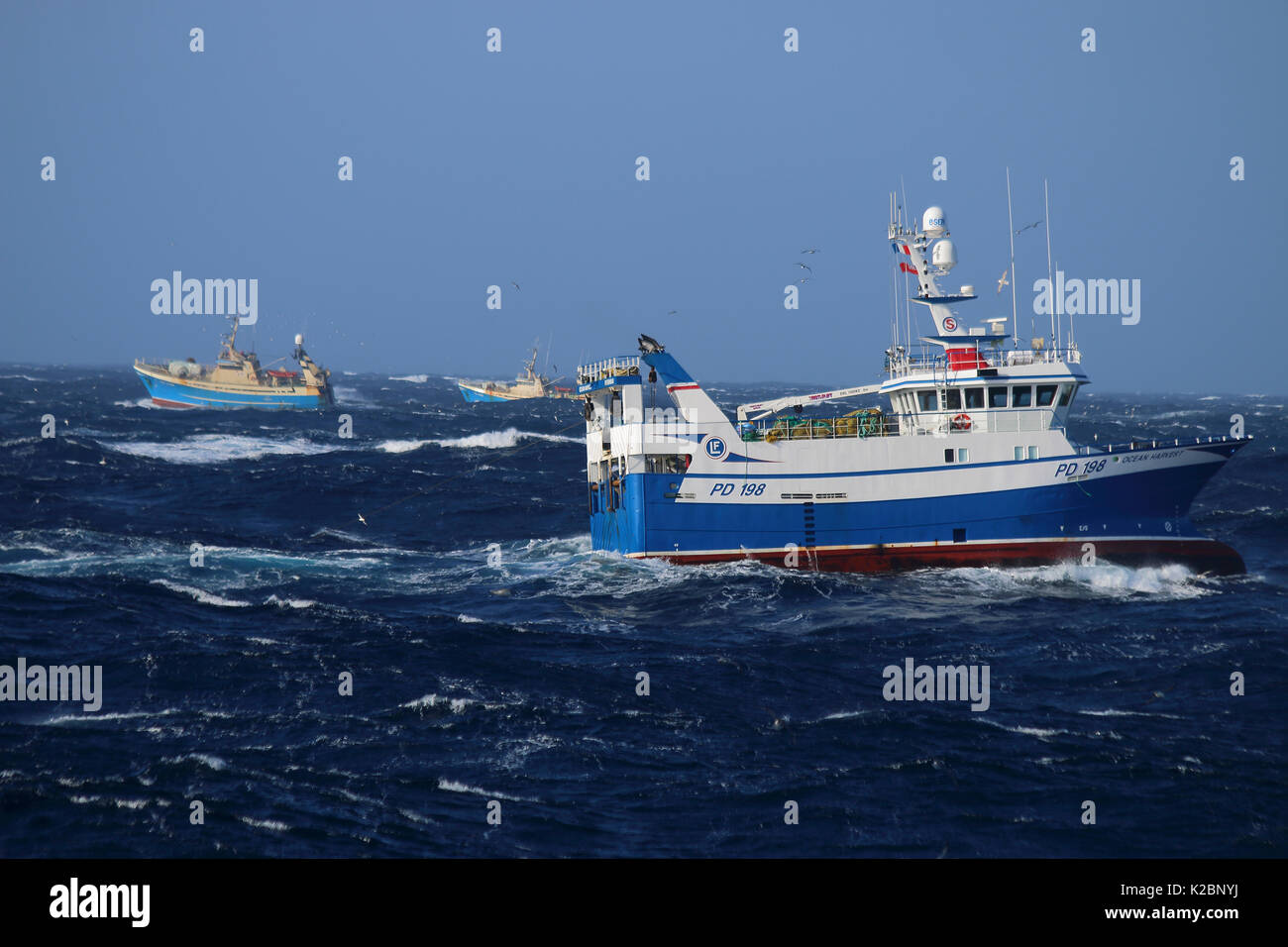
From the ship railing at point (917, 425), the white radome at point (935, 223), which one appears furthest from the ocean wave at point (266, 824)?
the white radome at point (935, 223)

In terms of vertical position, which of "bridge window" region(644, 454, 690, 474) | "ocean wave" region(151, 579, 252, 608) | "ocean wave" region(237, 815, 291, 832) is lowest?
"ocean wave" region(237, 815, 291, 832)

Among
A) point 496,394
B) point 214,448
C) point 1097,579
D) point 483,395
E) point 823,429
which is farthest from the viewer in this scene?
point 483,395

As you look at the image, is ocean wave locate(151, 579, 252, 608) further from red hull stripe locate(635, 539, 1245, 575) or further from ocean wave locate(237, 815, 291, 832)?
ocean wave locate(237, 815, 291, 832)

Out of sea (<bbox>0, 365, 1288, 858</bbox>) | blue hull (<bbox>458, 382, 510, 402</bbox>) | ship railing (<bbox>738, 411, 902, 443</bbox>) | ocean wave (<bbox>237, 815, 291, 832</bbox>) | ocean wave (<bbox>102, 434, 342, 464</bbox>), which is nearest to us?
ocean wave (<bbox>237, 815, 291, 832</bbox>)

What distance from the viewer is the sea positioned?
680 inches

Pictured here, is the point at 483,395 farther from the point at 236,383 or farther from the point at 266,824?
the point at 266,824

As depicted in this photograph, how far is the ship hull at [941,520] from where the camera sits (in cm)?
3816

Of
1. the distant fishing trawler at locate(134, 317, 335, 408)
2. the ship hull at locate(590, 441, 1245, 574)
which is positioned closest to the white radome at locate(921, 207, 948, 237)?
the ship hull at locate(590, 441, 1245, 574)

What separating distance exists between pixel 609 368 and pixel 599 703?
2032 cm

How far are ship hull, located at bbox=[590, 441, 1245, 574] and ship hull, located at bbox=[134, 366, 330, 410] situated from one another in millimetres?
107462

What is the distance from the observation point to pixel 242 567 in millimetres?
38031

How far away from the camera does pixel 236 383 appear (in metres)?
139

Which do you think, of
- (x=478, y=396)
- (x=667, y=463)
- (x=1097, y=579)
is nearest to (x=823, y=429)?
(x=667, y=463)
